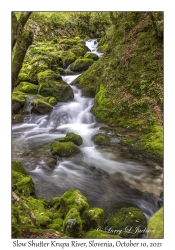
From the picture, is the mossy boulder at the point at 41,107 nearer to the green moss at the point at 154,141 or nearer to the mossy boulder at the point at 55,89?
the mossy boulder at the point at 55,89

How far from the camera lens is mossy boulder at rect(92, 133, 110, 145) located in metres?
9.20

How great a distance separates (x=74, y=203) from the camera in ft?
16.0

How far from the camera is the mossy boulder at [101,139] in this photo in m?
9.20

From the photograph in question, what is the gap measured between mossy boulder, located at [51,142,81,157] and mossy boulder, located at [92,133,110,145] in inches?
43.3

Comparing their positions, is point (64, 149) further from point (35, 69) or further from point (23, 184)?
point (35, 69)

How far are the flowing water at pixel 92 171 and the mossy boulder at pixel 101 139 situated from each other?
212mm

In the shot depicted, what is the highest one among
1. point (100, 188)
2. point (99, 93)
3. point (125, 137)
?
point (99, 93)

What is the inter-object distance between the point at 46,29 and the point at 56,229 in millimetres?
20672

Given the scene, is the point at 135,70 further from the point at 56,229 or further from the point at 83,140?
the point at 56,229

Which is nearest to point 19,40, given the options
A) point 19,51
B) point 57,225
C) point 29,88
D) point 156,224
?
point 19,51

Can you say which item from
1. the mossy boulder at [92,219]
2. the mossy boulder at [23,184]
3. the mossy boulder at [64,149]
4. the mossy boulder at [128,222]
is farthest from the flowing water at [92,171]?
the mossy boulder at [92,219]

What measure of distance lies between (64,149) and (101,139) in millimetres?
1851

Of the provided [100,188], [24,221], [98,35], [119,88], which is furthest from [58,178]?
[98,35]

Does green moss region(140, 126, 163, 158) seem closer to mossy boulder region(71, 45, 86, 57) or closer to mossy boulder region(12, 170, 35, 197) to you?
mossy boulder region(12, 170, 35, 197)
